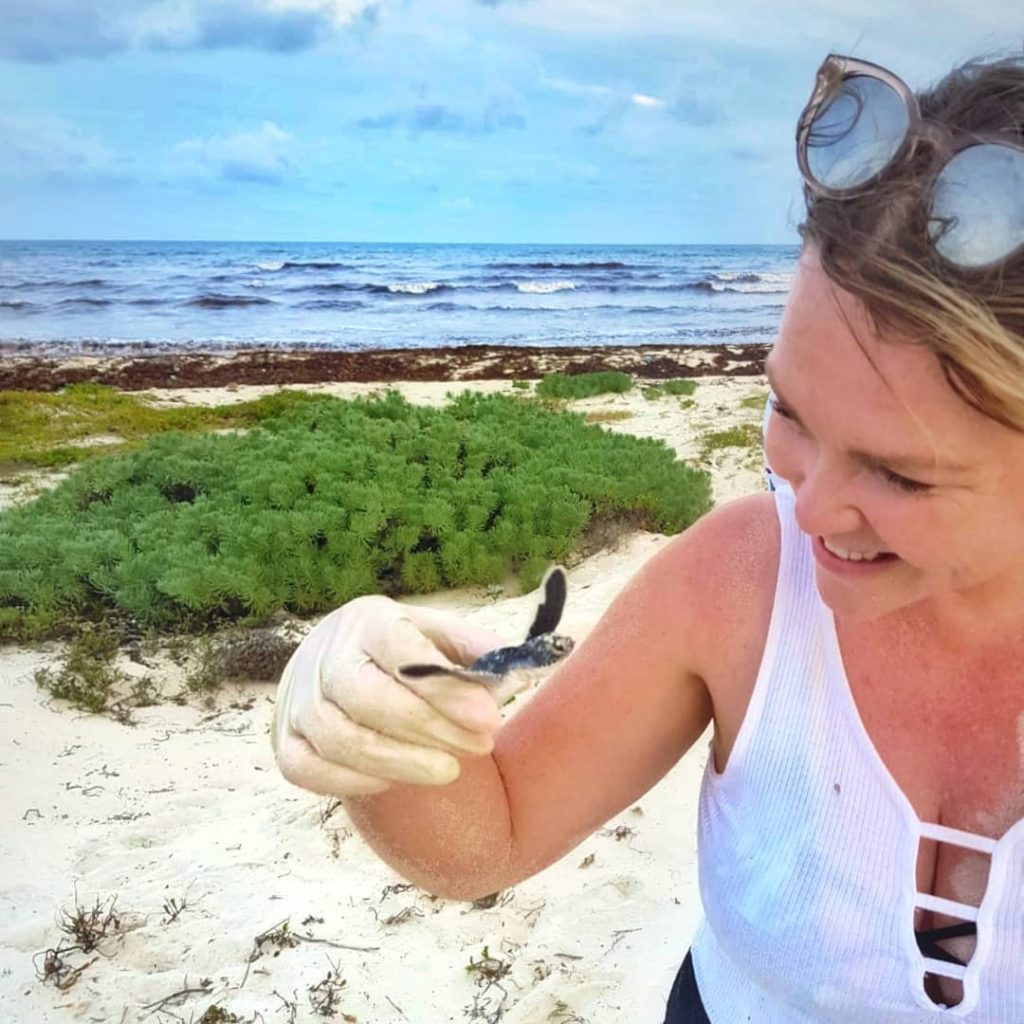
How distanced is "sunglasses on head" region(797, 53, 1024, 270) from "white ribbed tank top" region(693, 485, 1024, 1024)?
0.52 metres

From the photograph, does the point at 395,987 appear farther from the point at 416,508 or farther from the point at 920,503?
the point at 416,508

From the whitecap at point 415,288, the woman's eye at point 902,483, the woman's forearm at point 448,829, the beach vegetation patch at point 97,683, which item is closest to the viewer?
the woman's eye at point 902,483

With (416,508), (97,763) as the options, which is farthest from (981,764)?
(416,508)

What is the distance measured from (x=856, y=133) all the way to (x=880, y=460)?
341mm

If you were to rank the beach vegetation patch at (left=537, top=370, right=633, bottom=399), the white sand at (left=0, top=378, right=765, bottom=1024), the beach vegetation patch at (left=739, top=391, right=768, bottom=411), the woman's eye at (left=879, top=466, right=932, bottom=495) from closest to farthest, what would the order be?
1. the woman's eye at (left=879, top=466, right=932, bottom=495)
2. the white sand at (left=0, top=378, right=765, bottom=1024)
3. the beach vegetation patch at (left=739, top=391, right=768, bottom=411)
4. the beach vegetation patch at (left=537, top=370, right=633, bottom=399)

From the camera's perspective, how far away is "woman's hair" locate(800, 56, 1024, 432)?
2.95 ft

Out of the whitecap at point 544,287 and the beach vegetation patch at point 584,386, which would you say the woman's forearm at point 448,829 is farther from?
the whitecap at point 544,287

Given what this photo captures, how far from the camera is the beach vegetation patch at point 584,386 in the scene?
480 inches

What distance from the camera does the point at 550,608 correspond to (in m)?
1.07

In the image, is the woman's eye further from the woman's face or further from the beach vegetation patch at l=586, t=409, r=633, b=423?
the beach vegetation patch at l=586, t=409, r=633, b=423

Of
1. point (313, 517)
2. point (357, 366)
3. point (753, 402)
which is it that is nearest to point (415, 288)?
point (357, 366)

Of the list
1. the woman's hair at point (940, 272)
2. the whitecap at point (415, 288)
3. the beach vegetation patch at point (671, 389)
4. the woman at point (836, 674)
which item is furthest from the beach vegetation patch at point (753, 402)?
the whitecap at point (415, 288)

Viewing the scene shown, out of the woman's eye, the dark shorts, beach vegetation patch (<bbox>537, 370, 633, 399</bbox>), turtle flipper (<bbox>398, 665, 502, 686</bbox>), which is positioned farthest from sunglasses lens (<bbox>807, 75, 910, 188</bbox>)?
beach vegetation patch (<bbox>537, 370, 633, 399</bbox>)

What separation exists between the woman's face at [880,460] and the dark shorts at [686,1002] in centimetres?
72
